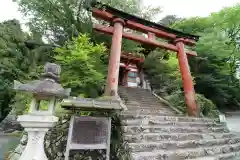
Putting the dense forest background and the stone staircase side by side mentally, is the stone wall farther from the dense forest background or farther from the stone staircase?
the dense forest background

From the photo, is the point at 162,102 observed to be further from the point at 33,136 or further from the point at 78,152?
the point at 33,136

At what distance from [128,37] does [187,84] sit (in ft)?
11.2

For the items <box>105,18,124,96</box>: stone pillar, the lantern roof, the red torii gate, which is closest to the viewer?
the lantern roof

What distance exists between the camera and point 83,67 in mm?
6934

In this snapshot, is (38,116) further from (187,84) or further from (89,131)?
(187,84)

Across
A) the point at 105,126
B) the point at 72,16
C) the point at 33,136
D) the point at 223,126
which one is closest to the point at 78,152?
the point at 105,126

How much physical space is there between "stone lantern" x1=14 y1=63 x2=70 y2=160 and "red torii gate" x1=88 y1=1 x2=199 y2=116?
2.58m

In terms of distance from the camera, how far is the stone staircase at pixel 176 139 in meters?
3.81

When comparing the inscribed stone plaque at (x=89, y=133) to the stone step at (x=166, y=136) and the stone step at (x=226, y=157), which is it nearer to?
the stone step at (x=166, y=136)

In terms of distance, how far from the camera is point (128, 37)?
24.4ft

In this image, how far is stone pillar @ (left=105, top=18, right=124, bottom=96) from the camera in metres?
5.77

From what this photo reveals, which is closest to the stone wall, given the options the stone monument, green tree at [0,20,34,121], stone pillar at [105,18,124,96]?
the stone monument

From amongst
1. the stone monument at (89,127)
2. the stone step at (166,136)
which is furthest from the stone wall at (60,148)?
the stone step at (166,136)

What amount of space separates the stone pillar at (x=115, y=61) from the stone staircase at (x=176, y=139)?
127 centimetres
